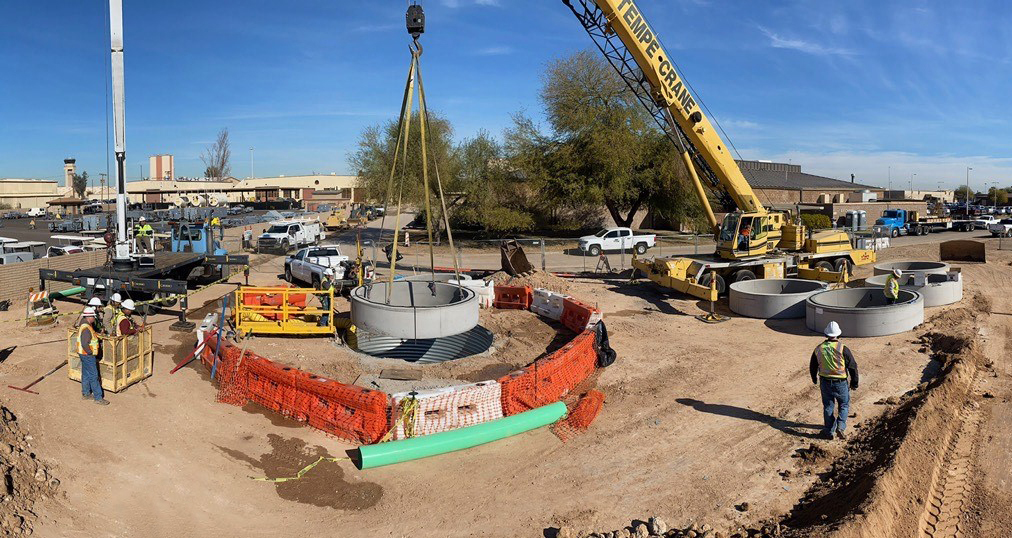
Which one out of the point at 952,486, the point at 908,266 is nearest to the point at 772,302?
the point at 908,266

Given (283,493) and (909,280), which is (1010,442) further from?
(909,280)

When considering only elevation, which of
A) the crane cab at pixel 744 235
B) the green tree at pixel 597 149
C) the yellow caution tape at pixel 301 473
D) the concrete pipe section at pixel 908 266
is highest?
the green tree at pixel 597 149

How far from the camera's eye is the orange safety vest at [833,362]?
9.49 m

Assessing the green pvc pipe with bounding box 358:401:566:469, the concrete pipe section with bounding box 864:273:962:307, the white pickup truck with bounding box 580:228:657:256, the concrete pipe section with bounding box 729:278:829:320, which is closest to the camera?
the green pvc pipe with bounding box 358:401:566:469

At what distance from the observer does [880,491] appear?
23.9 feet

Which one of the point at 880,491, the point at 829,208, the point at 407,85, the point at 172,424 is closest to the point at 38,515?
the point at 172,424

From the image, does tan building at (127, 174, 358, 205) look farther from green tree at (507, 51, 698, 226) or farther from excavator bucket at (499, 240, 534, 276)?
excavator bucket at (499, 240, 534, 276)

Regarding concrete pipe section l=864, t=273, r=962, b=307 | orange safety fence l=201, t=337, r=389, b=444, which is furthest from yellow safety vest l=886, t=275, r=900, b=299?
orange safety fence l=201, t=337, r=389, b=444

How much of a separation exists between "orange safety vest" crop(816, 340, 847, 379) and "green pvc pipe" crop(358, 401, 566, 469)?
388 centimetres

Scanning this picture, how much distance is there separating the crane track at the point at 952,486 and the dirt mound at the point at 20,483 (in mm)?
9214

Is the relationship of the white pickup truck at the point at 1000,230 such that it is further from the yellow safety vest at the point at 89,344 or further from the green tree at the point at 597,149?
the yellow safety vest at the point at 89,344

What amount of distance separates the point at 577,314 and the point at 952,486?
10285mm

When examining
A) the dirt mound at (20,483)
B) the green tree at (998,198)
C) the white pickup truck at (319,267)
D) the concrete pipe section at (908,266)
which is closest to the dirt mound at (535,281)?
the white pickup truck at (319,267)

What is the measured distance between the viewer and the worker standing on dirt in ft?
31.2
